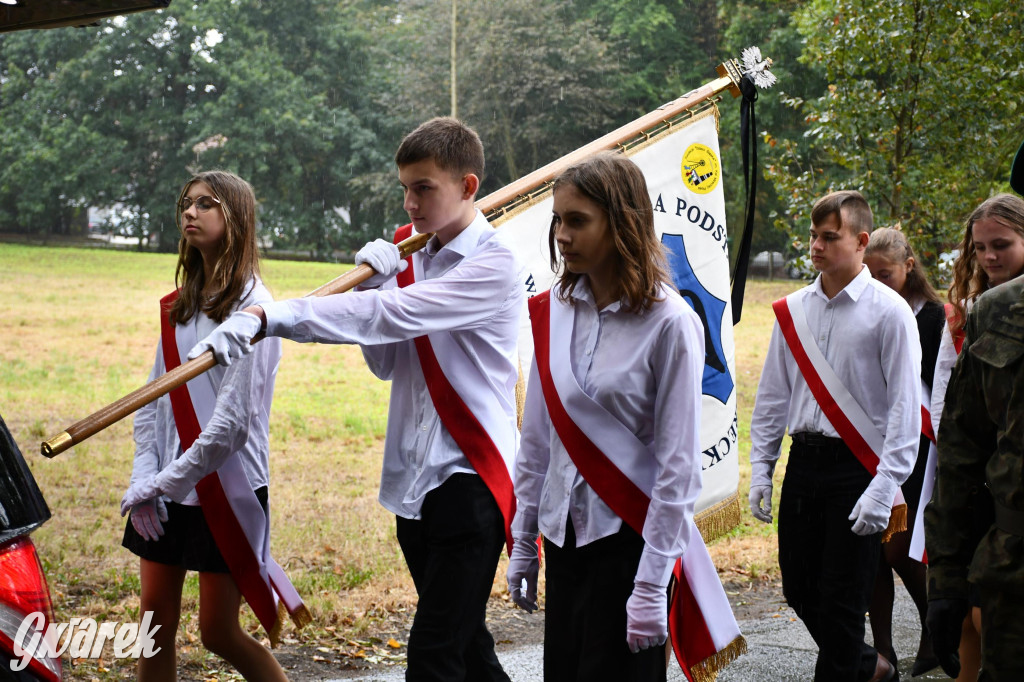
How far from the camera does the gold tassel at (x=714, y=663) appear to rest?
10.2ft

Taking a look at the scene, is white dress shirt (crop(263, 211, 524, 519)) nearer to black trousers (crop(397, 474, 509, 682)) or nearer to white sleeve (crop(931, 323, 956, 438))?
black trousers (crop(397, 474, 509, 682))

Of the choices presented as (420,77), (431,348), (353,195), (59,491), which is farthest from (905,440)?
(353,195)

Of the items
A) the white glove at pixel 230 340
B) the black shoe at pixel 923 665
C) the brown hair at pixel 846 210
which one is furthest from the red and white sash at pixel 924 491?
the white glove at pixel 230 340

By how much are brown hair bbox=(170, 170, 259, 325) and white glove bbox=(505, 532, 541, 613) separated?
134 centimetres

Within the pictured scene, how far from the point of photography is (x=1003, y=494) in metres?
2.63

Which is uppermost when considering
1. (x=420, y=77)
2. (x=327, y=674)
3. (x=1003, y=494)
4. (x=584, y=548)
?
(x=420, y=77)

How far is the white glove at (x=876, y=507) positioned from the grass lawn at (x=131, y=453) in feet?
9.09

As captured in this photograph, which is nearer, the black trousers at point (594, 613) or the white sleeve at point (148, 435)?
the black trousers at point (594, 613)

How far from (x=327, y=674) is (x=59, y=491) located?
4832 mm

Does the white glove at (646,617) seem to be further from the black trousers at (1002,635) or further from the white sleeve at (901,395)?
the white sleeve at (901,395)

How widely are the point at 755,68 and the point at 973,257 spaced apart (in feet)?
5.07

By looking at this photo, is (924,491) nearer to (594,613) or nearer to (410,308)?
(594,613)

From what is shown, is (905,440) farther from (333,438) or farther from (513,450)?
(333,438)

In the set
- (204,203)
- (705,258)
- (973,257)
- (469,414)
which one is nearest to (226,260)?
(204,203)
